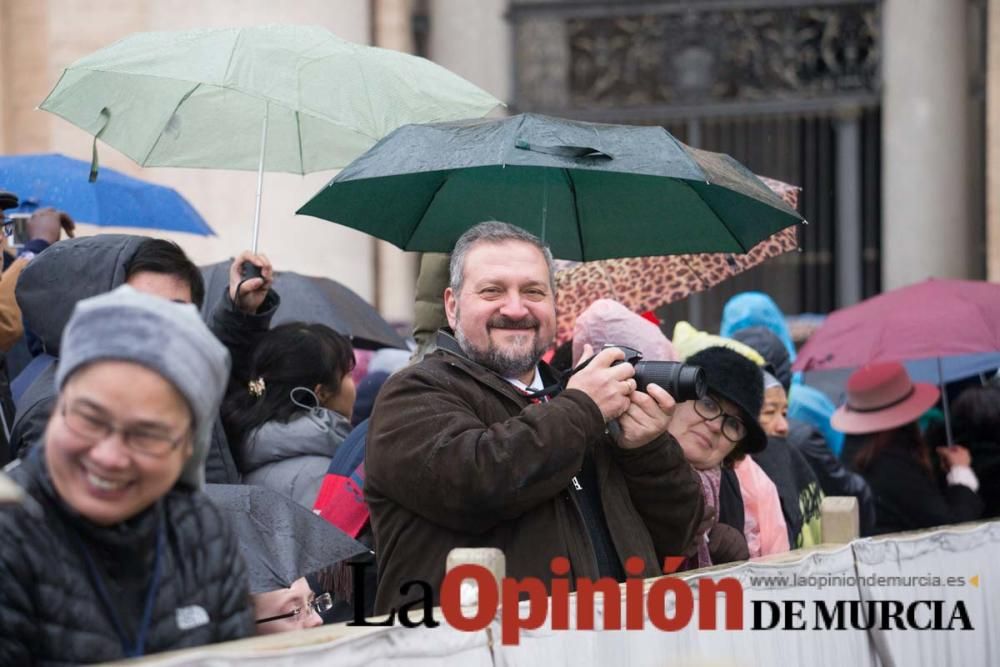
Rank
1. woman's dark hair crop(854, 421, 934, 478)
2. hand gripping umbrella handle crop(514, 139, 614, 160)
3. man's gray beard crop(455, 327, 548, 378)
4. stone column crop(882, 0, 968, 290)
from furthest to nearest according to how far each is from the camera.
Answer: stone column crop(882, 0, 968, 290) < woman's dark hair crop(854, 421, 934, 478) < hand gripping umbrella handle crop(514, 139, 614, 160) < man's gray beard crop(455, 327, 548, 378)

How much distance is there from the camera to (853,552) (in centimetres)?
436

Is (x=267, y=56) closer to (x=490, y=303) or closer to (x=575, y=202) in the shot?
(x=575, y=202)

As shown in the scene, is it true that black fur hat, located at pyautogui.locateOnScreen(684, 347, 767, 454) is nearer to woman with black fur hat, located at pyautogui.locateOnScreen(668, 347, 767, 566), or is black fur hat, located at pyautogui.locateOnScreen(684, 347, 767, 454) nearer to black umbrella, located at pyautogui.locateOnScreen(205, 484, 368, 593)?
woman with black fur hat, located at pyautogui.locateOnScreen(668, 347, 767, 566)

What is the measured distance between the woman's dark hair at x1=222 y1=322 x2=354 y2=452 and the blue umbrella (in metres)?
1.86

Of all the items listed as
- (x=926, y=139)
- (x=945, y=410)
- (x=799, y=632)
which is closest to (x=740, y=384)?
(x=799, y=632)

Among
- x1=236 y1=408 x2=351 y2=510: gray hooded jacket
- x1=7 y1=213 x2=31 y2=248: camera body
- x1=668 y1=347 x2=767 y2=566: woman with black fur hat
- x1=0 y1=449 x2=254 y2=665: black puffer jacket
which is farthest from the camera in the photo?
x1=7 y1=213 x2=31 y2=248: camera body

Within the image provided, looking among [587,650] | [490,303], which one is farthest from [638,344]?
[587,650]

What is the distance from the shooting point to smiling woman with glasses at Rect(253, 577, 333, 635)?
358cm

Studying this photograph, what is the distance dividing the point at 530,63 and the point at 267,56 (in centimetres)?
874

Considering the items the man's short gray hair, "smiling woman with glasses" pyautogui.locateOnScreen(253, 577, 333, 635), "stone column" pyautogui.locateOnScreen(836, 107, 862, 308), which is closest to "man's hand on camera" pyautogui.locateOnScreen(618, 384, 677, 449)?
the man's short gray hair

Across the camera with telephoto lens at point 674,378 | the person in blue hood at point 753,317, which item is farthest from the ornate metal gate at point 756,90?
the camera with telephoto lens at point 674,378

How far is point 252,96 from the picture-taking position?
217 inches

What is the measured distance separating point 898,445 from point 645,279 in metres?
1.40

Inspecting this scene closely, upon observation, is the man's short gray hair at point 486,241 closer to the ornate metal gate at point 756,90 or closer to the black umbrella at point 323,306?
the black umbrella at point 323,306
